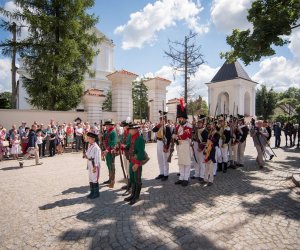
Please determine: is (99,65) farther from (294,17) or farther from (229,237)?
(229,237)

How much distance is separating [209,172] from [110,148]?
2.96m

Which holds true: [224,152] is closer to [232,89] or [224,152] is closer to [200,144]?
[200,144]

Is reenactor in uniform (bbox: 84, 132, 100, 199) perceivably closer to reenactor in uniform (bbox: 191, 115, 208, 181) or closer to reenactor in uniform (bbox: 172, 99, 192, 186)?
reenactor in uniform (bbox: 172, 99, 192, 186)

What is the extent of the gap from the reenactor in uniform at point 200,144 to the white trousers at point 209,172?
1.16 ft

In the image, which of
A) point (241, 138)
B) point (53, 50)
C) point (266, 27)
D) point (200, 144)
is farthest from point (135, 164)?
point (53, 50)

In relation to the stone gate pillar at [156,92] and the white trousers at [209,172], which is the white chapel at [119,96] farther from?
the white trousers at [209,172]

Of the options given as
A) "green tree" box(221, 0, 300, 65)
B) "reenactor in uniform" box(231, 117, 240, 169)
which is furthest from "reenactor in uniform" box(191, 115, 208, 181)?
"green tree" box(221, 0, 300, 65)

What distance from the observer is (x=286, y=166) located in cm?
980

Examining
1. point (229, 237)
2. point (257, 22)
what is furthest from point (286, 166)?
point (229, 237)

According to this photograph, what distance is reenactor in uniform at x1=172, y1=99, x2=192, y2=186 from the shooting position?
7.10 meters

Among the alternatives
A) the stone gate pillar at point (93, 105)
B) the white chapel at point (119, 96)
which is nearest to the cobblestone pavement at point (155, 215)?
the stone gate pillar at point (93, 105)

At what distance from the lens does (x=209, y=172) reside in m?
7.22

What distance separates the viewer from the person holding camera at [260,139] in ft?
31.1

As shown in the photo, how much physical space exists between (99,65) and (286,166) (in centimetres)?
3369
